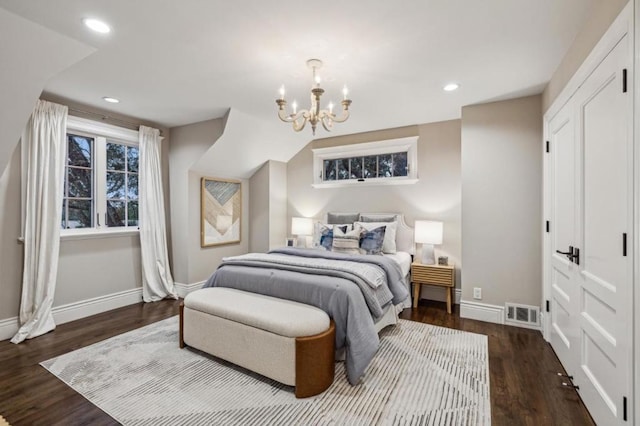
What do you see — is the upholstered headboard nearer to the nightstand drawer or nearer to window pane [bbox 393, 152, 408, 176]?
the nightstand drawer

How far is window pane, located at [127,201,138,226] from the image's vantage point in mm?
4039

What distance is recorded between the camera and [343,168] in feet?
16.2

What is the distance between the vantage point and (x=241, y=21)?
6.42ft

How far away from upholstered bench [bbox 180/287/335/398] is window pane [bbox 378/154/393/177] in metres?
2.80

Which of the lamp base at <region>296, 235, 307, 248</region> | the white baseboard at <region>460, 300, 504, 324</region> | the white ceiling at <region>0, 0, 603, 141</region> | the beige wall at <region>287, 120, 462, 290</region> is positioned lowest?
the white baseboard at <region>460, 300, 504, 324</region>

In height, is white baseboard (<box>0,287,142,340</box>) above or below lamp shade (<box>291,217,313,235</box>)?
below

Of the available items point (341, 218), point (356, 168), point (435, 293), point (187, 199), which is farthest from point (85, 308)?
point (435, 293)

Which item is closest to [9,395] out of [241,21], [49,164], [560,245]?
[49,164]

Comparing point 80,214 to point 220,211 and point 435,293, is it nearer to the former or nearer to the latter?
point 220,211

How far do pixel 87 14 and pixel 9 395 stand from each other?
2.57 m

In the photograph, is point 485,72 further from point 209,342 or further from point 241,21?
point 209,342

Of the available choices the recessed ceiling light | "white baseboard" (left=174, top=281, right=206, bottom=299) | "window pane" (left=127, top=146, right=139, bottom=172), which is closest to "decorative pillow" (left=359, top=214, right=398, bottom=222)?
"white baseboard" (left=174, top=281, right=206, bottom=299)

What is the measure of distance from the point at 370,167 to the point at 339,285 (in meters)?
2.76

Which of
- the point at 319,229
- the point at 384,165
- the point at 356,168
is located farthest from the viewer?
the point at 356,168
